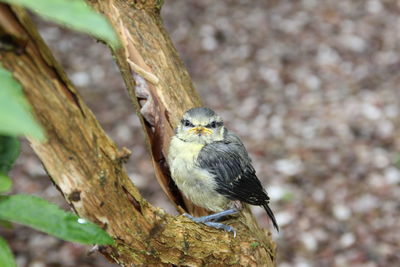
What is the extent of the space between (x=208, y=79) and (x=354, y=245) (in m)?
3.07

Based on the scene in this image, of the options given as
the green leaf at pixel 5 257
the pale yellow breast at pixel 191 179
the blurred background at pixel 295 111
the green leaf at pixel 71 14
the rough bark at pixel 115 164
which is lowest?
Result: the green leaf at pixel 5 257

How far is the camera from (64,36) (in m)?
7.60

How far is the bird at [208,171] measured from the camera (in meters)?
2.46

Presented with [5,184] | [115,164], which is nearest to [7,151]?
[5,184]

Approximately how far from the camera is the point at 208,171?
8.37ft

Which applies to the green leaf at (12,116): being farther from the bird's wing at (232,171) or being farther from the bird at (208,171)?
the bird's wing at (232,171)

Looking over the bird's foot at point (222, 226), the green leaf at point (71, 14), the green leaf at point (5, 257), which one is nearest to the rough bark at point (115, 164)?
the bird's foot at point (222, 226)

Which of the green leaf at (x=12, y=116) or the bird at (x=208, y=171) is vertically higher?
the bird at (x=208, y=171)

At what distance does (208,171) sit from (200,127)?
0.23m

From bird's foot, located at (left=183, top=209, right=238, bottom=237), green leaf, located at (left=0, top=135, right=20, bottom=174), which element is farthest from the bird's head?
green leaf, located at (left=0, top=135, right=20, bottom=174)

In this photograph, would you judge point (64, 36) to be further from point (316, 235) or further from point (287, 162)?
point (316, 235)

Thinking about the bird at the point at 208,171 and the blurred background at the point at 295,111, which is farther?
the blurred background at the point at 295,111

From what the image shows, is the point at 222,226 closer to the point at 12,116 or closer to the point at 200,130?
the point at 200,130

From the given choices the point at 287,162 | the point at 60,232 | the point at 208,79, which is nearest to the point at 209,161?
the point at 60,232
